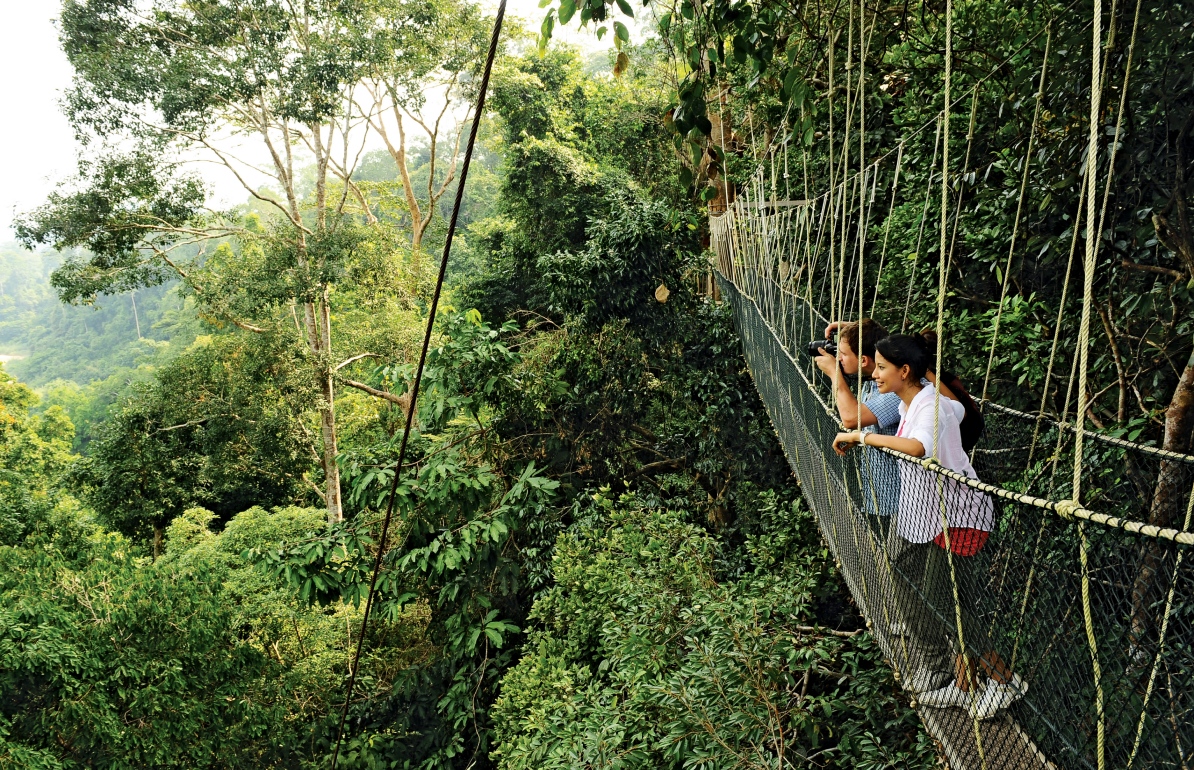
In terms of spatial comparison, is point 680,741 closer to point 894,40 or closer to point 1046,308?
point 1046,308

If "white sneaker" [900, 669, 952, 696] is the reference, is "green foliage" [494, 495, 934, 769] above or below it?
below

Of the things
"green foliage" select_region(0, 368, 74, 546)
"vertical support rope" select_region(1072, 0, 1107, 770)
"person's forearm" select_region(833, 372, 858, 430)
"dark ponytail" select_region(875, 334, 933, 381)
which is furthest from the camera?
"green foliage" select_region(0, 368, 74, 546)

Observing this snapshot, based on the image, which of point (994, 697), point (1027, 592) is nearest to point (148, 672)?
point (994, 697)

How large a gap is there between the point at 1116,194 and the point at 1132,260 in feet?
0.50

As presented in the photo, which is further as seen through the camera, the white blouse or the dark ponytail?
the dark ponytail

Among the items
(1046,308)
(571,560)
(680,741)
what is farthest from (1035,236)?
(571,560)

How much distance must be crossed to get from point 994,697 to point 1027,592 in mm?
337

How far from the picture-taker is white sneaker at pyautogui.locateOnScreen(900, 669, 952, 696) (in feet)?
4.57

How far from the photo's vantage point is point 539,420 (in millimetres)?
5535

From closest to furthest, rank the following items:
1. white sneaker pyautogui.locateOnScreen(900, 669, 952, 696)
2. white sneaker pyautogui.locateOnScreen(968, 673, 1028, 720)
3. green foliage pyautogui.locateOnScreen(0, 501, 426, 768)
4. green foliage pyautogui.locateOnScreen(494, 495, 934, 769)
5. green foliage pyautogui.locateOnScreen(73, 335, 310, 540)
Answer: white sneaker pyautogui.locateOnScreen(968, 673, 1028, 720)
white sneaker pyautogui.locateOnScreen(900, 669, 952, 696)
green foliage pyautogui.locateOnScreen(494, 495, 934, 769)
green foliage pyautogui.locateOnScreen(0, 501, 426, 768)
green foliage pyautogui.locateOnScreen(73, 335, 310, 540)

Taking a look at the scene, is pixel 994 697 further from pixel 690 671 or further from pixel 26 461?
pixel 26 461

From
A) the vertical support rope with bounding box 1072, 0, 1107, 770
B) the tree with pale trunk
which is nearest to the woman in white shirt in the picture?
the vertical support rope with bounding box 1072, 0, 1107, 770

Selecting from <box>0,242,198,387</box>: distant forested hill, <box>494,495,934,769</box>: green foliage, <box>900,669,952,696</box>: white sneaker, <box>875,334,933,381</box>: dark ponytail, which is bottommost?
<box>0,242,198,387</box>: distant forested hill

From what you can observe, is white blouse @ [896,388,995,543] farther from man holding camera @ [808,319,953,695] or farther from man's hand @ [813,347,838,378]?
man's hand @ [813,347,838,378]
